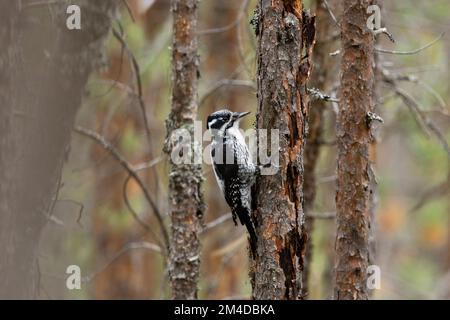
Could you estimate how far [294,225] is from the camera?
4.66 m

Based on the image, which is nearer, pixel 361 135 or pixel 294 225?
pixel 294 225

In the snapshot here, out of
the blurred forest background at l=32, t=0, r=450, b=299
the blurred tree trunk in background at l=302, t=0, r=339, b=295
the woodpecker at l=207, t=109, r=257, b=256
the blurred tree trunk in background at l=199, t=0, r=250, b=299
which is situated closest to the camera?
the woodpecker at l=207, t=109, r=257, b=256

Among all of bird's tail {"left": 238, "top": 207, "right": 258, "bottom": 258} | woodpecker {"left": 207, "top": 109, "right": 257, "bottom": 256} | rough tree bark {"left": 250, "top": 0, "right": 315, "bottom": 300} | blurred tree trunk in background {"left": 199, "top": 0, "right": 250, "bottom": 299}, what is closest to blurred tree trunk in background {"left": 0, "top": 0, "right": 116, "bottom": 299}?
woodpecker {"left": 207, "top": 109, "right": 257, "bottom": 256}

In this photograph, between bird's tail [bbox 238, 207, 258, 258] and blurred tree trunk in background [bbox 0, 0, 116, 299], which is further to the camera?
blurred tree trunk in background [bbox 0, 0, 116, 299]

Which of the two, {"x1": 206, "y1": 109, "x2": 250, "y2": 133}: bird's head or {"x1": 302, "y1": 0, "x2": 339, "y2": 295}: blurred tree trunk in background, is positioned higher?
{"x1": 302, "y1": 0, "x2": 339, "y2": 295}: blurred tree trunk in background

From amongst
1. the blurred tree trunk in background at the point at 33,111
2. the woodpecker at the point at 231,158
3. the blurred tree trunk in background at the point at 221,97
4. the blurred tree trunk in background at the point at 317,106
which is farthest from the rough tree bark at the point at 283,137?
the blurred tree trunk in background at the point at 221,97

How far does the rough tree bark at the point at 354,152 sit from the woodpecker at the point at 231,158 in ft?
2.37

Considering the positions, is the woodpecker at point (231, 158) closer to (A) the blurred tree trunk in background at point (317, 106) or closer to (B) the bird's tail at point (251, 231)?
(B) the bird's tail at point (251, 231)

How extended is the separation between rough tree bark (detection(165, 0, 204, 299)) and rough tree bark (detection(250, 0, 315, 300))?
1520 mm

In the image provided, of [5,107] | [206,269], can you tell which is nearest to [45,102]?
[5,107]

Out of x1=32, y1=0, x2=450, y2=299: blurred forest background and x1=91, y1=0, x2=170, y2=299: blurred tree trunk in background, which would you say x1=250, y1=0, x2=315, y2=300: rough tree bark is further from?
x1=91, y1=0, x2=170, y2=299: blurred tree trunk in background

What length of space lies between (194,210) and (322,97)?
5.52 feet

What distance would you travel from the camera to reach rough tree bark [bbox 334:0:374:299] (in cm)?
547
